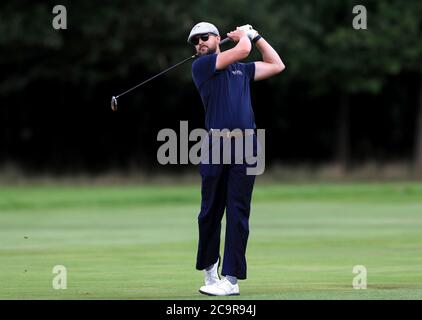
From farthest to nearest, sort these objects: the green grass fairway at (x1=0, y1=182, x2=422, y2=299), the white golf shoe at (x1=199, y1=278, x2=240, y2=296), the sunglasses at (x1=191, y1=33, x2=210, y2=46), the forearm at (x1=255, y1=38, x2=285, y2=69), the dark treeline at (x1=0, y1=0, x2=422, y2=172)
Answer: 1. the dark treeline at (x1=0, y1=0, x2=422, y2=172)
2. the green grass fairway at (x1=0, y1=182, x2=422, y2=299)
3. the forearm at (x1=255, y1=38, x2=285, y2=69)
4. the sunglasses at (x1=191, y1=33, x2=210, y2=46)
5. the white golf shoe at (x1=199, y1=278, x2=240, y2=296)

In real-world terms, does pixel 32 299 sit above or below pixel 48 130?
below

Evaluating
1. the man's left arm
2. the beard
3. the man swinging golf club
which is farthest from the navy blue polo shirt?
the man's left arm

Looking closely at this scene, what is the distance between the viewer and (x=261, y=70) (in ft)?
34.9

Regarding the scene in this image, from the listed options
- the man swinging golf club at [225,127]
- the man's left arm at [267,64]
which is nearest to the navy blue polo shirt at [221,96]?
the man swinging golf club at [225,127]

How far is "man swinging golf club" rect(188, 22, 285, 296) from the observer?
10320mm

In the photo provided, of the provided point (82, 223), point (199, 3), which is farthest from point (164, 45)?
point (82, 223)

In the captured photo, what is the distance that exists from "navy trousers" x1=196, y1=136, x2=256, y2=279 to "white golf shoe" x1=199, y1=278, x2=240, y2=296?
0.10 meters

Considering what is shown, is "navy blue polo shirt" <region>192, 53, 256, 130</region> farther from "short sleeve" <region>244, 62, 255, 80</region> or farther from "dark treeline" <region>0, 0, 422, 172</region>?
"dark treeline" <region>0, 0, 422, 172</region>

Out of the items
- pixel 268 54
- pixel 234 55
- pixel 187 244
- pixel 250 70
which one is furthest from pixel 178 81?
pixel 234 55

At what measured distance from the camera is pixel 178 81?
4250 centimetres

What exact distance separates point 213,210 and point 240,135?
0.72 meters

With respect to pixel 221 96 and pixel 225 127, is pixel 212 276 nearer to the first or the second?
pixel 225 127

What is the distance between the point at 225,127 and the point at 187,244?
648 centimetres
